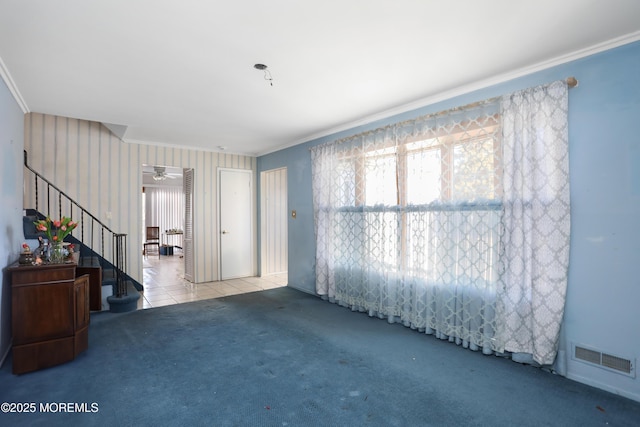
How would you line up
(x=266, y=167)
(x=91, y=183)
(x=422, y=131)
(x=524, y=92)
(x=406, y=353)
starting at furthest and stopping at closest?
1. (x=266, y=167)
2. (x=91, y=183)
3. (x=422, y=131)
4. (x=406, y=353)
5. (x=524, y=92)

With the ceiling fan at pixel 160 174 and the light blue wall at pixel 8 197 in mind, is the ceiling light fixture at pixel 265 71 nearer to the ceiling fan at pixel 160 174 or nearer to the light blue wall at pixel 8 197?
the light blue wall at pixel 8 197

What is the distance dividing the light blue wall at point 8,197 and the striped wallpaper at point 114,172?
3.91 feet

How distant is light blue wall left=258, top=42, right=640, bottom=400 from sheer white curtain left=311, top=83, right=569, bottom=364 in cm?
10

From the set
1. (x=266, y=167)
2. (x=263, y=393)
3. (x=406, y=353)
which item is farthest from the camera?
(x=266, y=167)

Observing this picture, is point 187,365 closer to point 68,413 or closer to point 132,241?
point 68,413

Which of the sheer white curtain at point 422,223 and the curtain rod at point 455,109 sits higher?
the curtain rod at point 455,109

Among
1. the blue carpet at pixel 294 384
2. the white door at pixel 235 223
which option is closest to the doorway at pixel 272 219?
the white door at pixel 235 223

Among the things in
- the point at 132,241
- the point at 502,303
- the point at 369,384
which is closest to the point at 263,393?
Result: the point at 369,384

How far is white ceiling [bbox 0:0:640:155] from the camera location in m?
2.08

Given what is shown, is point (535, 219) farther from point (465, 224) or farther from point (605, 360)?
point (605, 360)

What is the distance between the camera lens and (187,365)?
2.92 metres

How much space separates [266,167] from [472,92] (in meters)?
4.31

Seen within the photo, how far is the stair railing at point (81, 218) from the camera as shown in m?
4.66

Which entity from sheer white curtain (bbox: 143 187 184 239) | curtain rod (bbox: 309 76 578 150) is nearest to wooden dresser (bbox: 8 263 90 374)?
curtain rod (bbox: 309 76 578 150)
